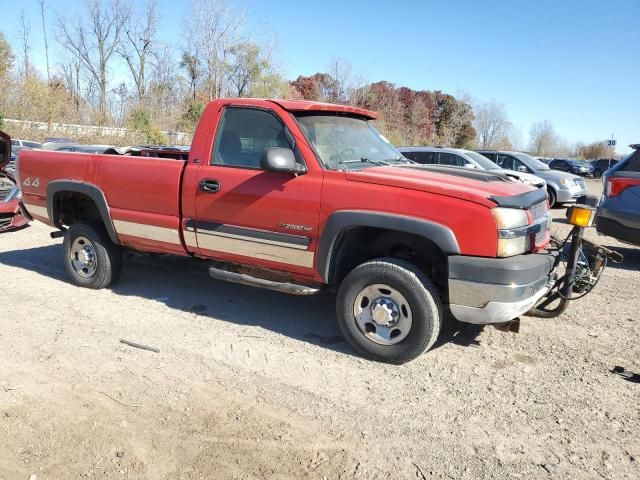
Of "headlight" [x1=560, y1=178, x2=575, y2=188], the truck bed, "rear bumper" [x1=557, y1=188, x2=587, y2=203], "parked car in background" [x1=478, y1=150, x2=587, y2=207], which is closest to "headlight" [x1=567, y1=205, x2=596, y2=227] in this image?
the truck bed

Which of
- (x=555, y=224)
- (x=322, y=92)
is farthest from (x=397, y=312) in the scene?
(x=322, y=92)

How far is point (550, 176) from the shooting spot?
49.3 ft

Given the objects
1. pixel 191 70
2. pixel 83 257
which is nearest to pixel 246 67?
pixel 191 70

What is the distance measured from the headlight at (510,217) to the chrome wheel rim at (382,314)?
88 centimetres

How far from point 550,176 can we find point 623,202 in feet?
27.9

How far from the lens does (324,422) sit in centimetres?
317

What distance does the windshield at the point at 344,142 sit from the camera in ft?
13.9

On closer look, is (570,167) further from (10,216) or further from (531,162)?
(10,216)

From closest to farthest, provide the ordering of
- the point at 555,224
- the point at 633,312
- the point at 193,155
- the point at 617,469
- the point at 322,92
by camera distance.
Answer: the point at 617,469, the point at 193,155, the point at 633,312, the point at 555,224, the point at 322,92

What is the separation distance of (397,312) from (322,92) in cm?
4288

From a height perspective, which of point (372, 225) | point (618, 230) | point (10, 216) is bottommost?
point (10, 216)

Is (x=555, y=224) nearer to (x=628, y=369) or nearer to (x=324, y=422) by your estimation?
(x=628, y=369)

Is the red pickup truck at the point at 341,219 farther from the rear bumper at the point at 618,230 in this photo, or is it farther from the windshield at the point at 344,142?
the rear bumper at the point at 618,230

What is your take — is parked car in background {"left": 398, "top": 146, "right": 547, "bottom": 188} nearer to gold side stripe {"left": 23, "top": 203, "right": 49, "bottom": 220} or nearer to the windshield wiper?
the windshield wiper
